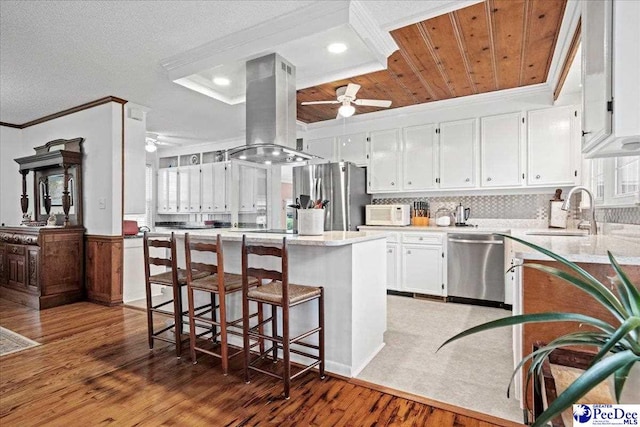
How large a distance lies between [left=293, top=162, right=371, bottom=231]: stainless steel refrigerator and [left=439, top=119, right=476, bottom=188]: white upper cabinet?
3.88ft

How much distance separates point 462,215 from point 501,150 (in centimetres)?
95

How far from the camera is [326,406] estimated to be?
6.52 ft

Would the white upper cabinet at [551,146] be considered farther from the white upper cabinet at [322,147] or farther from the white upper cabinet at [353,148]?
the white upper cabinet at [322,147]

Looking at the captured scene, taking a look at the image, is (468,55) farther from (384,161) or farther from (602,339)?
(602,339)

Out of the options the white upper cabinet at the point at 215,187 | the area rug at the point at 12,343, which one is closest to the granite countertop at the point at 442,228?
the white upper cabinet at the point at 215,187

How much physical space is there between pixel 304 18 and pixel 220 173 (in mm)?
4392

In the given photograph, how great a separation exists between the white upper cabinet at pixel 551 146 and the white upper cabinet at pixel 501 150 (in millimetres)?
125

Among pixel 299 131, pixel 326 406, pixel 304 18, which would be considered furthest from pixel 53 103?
pixel 326 406

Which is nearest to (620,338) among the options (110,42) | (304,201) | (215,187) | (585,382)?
(585,382)

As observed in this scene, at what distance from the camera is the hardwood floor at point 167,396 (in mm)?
1868

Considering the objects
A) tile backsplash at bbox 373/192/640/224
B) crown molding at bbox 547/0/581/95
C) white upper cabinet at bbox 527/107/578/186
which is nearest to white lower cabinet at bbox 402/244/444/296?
tile backsplash at bbox 373/192/640/224

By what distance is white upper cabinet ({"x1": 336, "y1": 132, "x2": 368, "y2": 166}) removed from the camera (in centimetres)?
521

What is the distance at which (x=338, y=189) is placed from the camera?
4.89 m

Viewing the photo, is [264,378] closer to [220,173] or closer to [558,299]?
[558,299]
